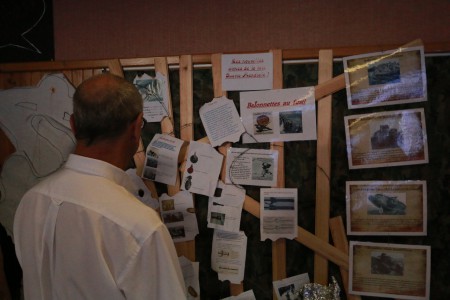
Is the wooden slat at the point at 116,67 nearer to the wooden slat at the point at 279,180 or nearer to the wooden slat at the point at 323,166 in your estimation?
the wooden slat at the point at 279,180

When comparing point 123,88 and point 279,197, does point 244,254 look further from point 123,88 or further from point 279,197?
point 123,88

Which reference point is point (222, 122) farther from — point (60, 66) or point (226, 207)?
point (60, 66)

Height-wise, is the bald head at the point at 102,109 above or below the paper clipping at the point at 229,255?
above

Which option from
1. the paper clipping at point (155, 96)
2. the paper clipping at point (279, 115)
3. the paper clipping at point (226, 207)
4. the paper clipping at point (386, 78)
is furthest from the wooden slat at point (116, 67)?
the paper clipping at point (386, 78)

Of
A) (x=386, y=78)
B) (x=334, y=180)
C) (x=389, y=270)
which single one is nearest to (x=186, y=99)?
(x=334, y=180)

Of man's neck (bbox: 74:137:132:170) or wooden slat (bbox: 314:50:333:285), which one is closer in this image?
man's neck (bbox: 74:137:132:170)

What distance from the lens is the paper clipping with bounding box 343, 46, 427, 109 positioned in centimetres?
149

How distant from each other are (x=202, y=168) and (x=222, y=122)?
0.70ft

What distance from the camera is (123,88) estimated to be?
103 centimetres

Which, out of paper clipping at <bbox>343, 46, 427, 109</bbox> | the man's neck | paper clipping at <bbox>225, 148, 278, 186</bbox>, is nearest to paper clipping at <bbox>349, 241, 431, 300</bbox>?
paper clipping at <bbox>225, 148, 278, 186</bbox>

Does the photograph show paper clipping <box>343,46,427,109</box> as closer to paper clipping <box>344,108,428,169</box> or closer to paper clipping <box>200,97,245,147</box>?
paper clipping <box>344,108,428,169</box>

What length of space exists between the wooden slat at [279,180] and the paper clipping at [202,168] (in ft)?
0.82

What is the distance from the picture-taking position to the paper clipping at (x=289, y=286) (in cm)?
158

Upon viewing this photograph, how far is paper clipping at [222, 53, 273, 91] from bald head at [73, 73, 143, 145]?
629 mm
